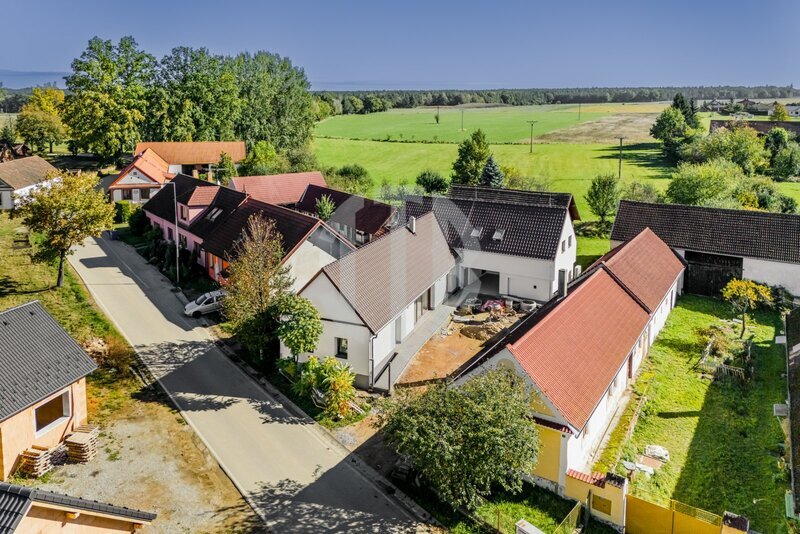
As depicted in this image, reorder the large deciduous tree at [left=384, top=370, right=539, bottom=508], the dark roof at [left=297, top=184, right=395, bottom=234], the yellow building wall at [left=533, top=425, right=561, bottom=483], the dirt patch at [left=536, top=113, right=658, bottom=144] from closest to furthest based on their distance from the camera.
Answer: the large deciduous tree at [left=384, top=370, right=539, bottom=508], the yellow building wall at [left=533, top=425, right=561, bottom=483], the dark roof at [left=297, top=184, right=395, bottom=234], the dirt patch at [left=536, top=113, right=658, bottom=144]

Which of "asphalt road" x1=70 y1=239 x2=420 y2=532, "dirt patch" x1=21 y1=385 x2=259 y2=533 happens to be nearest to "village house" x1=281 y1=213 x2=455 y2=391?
"asphalt road" x1=70 y1=239 x2=420 y2=532

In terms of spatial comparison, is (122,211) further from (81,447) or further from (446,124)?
(446,124)

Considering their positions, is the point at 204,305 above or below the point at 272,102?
below

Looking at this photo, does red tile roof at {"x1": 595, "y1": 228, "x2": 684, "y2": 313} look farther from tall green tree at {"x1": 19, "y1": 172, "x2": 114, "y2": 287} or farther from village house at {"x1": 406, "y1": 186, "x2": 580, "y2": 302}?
tall green tree at {"x1": 19, "y1": 172, "x2": 114, "y2": 287}

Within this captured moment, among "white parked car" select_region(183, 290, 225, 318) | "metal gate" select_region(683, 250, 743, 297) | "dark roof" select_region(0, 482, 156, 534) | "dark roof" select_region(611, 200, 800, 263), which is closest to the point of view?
"dark roof" select_region(0, 482, 156, 534)

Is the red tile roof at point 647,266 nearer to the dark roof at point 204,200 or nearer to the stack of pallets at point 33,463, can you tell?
the dark roof at point 204,200

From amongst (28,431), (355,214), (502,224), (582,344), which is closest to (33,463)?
(28,431)
